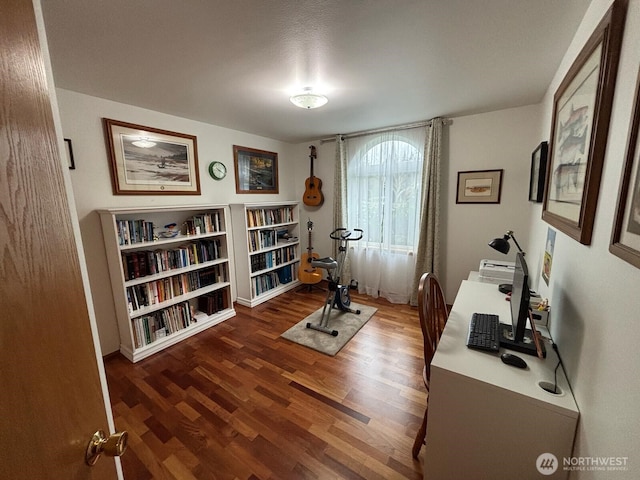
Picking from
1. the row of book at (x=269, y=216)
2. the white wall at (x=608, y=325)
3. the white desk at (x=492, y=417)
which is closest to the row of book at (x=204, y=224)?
the row of book at (x=269, y=216)

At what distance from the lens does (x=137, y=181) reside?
2.41 m

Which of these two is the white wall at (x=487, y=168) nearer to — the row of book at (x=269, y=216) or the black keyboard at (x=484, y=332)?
the black keyboard at (x=484, y=332)

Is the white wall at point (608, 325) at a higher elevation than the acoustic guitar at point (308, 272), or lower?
higher

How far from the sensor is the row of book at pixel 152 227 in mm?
2213

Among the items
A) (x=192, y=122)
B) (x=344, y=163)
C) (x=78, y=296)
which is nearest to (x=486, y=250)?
(x=344, y=163)

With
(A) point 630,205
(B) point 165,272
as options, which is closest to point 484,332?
(A) point 630,205

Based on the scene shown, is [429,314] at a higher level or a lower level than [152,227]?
lower

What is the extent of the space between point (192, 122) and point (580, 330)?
11.4 feet

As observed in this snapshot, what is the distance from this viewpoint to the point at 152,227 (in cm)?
244

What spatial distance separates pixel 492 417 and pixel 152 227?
284cm

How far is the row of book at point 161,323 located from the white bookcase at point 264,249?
814mm

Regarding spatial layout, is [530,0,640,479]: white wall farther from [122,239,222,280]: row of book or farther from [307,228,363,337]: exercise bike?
[122,239,222,280]: row of book

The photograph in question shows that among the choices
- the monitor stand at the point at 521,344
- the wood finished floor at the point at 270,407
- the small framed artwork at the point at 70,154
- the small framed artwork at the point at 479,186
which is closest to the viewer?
the monitor stand at the point at 521,344

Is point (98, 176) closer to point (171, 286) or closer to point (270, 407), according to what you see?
point (171, 286)
